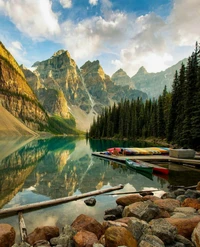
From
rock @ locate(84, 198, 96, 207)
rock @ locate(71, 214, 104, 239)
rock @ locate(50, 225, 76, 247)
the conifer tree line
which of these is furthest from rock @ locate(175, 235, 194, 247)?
the conifer tree line

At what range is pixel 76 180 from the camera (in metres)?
22.0

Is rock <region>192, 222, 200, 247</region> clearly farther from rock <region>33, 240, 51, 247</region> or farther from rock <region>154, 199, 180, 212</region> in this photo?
rock <region>33, 240, 51, 247</region>

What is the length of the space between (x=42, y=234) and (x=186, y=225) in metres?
6.12

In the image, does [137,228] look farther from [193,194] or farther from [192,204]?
[193,194]

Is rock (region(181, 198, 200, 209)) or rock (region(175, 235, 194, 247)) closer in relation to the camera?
rock (region(175, 235, 194, 247))

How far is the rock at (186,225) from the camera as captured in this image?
8547 millimetres

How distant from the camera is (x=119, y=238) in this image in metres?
7.20

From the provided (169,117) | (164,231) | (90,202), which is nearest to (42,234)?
(164,231)

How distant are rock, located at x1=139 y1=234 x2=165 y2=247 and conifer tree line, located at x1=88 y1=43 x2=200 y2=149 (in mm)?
37112

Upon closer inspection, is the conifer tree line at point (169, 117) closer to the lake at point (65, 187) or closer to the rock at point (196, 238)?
the lake at point (65, 187)

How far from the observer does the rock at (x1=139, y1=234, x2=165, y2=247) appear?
271 inches

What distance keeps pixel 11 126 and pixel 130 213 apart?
527 ft

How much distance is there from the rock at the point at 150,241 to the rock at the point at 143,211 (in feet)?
9.20

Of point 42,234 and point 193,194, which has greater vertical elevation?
point 193,194
